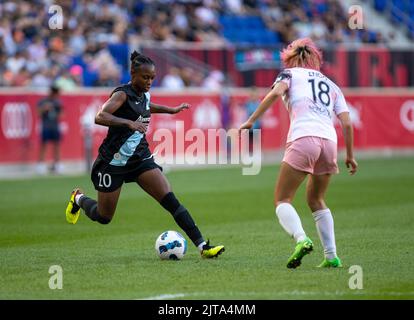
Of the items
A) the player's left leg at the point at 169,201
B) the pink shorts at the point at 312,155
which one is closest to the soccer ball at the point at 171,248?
the player's left leg at the point at 169,201

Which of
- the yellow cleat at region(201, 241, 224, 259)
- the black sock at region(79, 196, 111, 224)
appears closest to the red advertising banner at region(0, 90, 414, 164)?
the black sock at region(79, 196, 111, 224)

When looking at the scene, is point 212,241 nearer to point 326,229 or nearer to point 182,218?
point 182,218

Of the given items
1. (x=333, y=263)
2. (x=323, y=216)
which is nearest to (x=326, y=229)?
(x=323, y=216)

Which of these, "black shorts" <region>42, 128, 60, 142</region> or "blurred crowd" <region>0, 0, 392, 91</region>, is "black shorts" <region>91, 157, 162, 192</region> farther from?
"blurred crowd" <region>0, 0, 392, 91</region>

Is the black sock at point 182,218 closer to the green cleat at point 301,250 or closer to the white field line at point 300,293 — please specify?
the green cleat at point 301,250

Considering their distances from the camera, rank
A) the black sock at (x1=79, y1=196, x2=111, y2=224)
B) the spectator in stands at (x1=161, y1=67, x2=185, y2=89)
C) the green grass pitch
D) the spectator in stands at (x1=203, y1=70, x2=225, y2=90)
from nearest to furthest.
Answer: the green grass pitch
the black sock at (x1=79, y1=196, x2=111, y2=224)
the spectator in stands at (x1=161, y1=67, x2=185, y2=89)
the spectator in stands at (x1=203, y1=70, x2=225, y2=90)

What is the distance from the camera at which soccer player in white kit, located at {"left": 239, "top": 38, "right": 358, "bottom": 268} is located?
9.91 m

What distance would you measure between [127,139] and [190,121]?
18535 millimetres

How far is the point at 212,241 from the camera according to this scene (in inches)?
512

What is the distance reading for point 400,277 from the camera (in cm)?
958

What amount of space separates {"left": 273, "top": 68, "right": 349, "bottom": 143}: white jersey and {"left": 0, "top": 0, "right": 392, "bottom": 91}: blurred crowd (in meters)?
16.6
